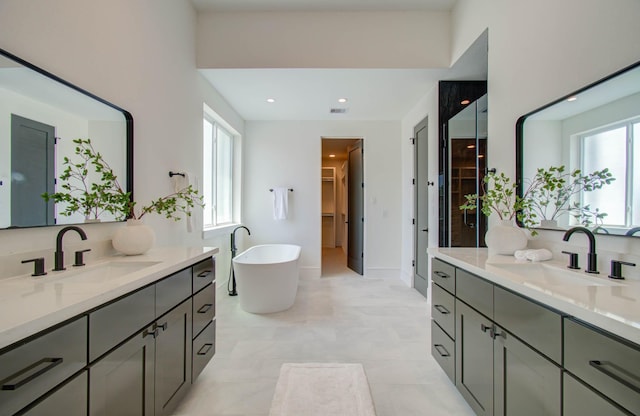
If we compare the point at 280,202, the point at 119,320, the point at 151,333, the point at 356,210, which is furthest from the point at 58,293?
the point at 356,210

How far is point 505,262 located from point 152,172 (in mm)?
2393

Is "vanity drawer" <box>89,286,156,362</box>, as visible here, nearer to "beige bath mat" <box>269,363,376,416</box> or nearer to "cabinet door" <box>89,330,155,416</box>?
"cabinet door" <box>89,330,155,416</box>

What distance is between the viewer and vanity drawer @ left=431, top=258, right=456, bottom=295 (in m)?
1.60

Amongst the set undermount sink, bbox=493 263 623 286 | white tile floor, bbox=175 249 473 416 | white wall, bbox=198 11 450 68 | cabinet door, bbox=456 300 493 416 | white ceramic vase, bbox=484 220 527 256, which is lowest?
white tile floor, bbox=175 249 473 416

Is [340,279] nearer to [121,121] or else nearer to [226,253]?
[226,253]

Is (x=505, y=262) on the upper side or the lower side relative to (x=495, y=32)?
lower

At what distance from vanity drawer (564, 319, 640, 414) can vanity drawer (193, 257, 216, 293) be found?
66.5 inches

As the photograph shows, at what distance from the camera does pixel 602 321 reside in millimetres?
720

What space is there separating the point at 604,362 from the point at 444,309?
1017 millimetres

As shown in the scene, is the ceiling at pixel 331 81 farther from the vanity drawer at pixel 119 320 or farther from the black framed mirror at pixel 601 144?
the vanity drawer at pixel 119 320

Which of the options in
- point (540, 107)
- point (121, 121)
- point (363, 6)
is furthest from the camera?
point (363, 6)

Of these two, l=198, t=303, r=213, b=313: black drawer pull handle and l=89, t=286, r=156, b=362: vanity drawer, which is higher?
l=89, t=286, r=156, b=362: vanity drawer

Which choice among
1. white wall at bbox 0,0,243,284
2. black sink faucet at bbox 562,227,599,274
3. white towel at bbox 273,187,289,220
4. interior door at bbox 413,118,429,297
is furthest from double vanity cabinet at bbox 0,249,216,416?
interior door at bbox 413,118,429,297

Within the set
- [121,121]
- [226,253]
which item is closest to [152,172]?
[121,121]
